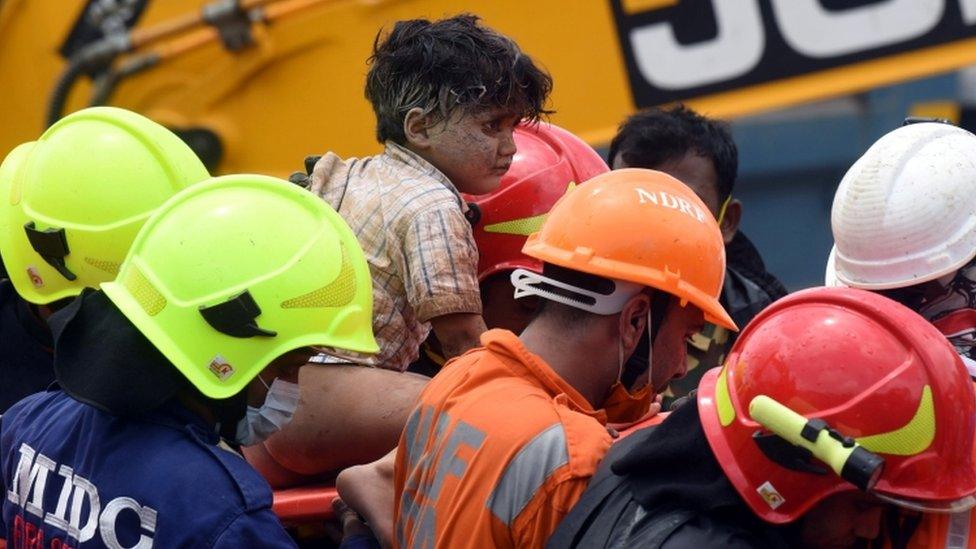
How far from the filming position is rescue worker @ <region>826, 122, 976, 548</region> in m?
3.11

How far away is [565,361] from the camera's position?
9.23 feet

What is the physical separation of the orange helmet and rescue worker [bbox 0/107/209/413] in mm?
938

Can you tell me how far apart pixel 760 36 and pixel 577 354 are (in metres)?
3.83

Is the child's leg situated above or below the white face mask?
below

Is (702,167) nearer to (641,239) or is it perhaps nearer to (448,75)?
(448,75)

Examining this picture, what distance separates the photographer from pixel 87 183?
3289mm

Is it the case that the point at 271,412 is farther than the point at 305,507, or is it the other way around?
the point at 305,507

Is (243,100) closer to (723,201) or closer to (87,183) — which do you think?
(723,201)

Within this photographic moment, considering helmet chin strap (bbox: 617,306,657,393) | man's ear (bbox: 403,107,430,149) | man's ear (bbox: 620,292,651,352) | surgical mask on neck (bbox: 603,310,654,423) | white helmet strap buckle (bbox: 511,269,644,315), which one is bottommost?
surgical mask on neck (bbox: 603,310,654,423)

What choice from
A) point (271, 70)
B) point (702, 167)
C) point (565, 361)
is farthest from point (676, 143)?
point (271, 70)

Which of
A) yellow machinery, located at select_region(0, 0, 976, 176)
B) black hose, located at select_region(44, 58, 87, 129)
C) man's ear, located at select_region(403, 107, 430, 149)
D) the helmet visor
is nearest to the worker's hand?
man's ear, located at select_region(403, 107, 430, 149)

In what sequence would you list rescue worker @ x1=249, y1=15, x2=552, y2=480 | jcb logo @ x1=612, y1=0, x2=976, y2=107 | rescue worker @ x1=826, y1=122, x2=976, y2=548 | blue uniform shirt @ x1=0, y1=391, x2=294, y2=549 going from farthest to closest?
jcb logo @ x1=612, y1=0, x2=976, y2=107 < rescue worker @ x1=249, y1=15, x2=552, y2=480 < rescue worker @ x1=826, y1=122, x2=976, y2=548 < blue uniform shirt @ x1=0, y1=391, x2=294, y2=549

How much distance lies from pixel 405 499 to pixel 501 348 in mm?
333

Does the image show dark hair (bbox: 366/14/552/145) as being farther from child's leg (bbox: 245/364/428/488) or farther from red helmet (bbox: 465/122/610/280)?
child's leg (bbox: 245/364/428/488)
